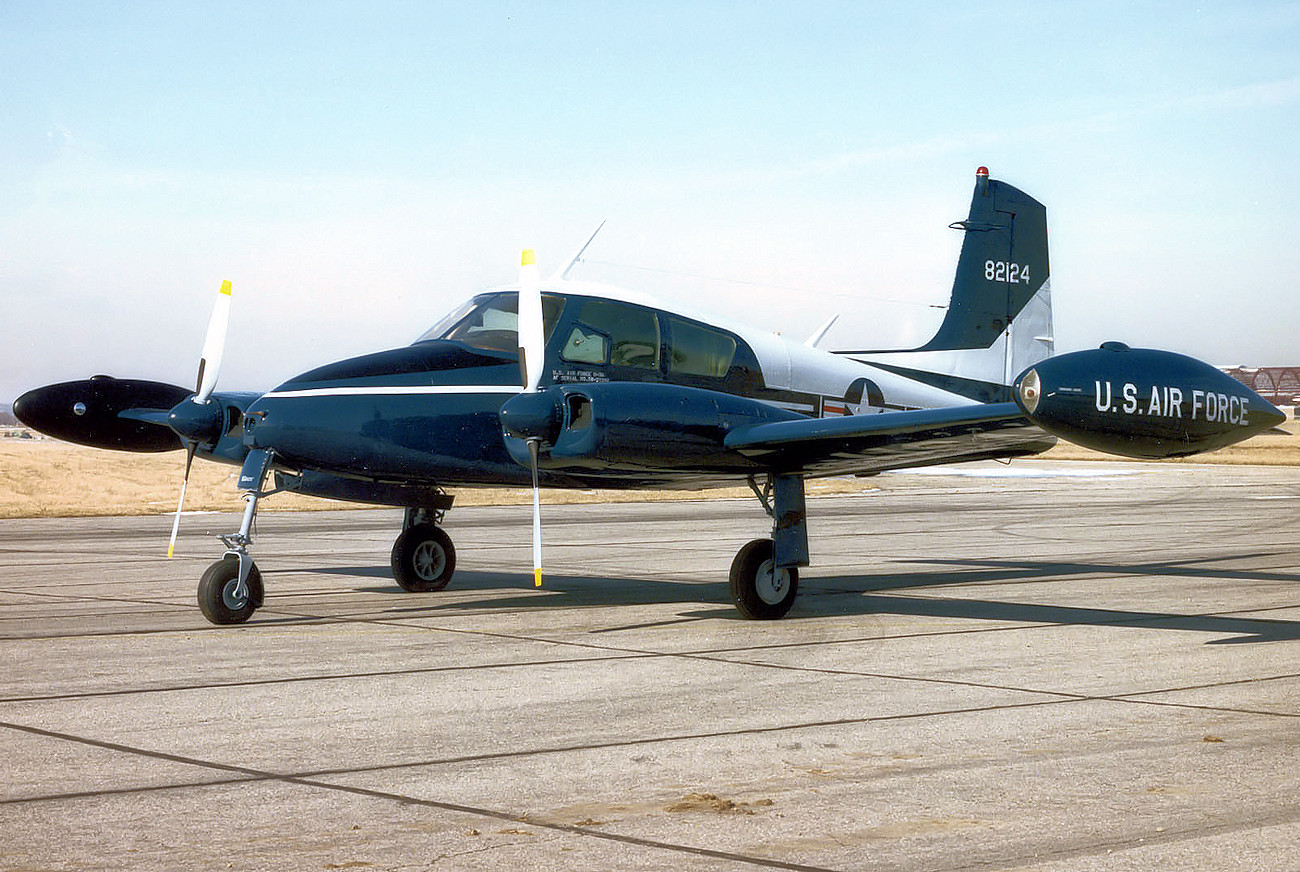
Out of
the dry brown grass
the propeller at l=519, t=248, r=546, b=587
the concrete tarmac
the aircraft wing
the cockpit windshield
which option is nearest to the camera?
the concrete tarmac

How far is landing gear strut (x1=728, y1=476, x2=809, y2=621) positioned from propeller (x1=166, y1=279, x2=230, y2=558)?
581cm

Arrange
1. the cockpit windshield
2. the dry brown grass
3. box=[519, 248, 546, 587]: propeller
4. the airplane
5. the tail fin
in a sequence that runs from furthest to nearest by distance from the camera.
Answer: the dry brown grass, the tail fin, the cockpit windshield, box=[519, 248, 546, 587]: propeller, the airplane

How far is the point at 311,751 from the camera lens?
708 centimetres

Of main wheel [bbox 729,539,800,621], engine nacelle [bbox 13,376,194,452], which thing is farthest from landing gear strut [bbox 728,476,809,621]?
engine nacelle [bbox 13,376,194,452]

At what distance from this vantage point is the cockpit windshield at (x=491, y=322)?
13.4 metres

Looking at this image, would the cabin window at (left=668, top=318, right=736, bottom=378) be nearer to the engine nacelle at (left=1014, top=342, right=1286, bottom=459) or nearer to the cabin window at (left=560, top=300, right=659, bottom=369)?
the cabin window at (left=560, top=300, right=659, bottom=369)

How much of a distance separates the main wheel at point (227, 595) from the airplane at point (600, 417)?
19 mm

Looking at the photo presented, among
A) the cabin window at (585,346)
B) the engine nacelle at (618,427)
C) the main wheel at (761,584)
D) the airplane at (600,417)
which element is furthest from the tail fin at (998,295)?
the engine nacelle at (618,427)

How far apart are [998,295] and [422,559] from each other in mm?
9224

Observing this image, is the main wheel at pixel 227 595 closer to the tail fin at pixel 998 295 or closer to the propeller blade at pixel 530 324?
the propeller blade at pixel 530 324

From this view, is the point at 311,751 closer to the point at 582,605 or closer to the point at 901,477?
the point at 582,605

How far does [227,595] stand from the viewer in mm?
12289

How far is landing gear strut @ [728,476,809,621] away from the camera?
42.1 ft

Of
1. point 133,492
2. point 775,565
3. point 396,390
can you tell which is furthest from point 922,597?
point 133,492
